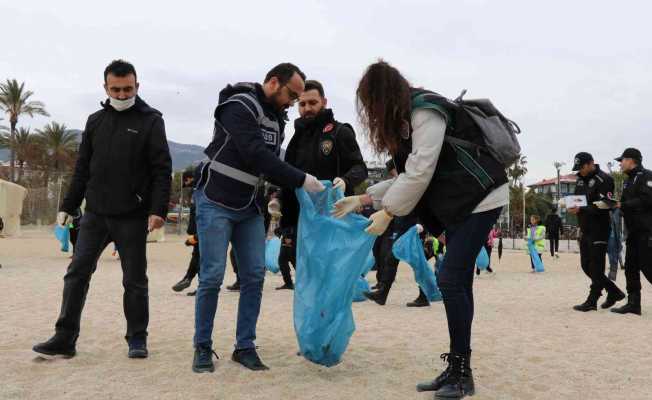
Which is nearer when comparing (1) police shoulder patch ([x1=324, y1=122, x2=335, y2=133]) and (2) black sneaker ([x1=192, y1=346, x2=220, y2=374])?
(2) black sneaker ([x1=192, y1=346, x2=220, y2=374])

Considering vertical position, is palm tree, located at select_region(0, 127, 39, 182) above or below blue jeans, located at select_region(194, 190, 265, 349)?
above

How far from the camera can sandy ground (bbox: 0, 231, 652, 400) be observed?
3244 mm

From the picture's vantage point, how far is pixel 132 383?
3281 millimetres

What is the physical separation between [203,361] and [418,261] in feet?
12.5

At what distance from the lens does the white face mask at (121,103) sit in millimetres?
3992

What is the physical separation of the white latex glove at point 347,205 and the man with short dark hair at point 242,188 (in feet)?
0.52

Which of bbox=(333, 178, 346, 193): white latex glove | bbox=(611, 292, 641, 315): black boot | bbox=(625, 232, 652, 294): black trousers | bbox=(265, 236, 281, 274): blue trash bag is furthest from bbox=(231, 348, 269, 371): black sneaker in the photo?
bbox=(265, 236, 281, 274): blue trash bag

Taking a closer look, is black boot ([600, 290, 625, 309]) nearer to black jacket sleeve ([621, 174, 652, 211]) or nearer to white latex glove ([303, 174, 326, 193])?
black jacket sleeve ([621, 174, 652, 211])

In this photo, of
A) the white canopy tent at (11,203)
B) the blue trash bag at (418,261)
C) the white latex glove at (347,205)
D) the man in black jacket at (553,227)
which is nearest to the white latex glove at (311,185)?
the white latex glove at (347,205)

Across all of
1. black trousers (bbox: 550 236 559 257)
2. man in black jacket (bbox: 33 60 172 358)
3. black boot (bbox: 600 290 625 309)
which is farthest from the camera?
black trousers (bbox: 550 236 559 257)

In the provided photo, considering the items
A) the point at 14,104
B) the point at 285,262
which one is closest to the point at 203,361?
the point at 285,262

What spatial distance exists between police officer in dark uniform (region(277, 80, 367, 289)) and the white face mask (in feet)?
3.66

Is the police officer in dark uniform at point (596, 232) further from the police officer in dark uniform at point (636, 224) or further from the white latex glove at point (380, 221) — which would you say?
the white latex glove at point (380, 221)

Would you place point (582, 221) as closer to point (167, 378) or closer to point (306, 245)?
point (306, 245)
